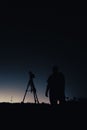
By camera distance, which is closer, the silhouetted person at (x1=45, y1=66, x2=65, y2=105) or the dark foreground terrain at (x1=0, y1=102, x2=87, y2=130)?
the dark foreground terrain at (x1=0, y1=102, x2=87, y2=130)

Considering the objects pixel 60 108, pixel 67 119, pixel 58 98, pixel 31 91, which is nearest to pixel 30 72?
pixel 31 91

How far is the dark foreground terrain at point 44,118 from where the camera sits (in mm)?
12038

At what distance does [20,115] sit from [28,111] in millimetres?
890

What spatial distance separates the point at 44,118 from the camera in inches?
512

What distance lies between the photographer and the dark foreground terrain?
12038 mm

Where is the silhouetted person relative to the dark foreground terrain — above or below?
above

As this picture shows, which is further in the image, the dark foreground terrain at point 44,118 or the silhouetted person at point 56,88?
the silhouetted person at point 56,88

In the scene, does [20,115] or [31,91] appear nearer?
[20,115]

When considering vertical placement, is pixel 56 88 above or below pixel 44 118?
above

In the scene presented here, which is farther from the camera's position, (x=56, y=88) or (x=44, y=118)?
(x=56, y=88)

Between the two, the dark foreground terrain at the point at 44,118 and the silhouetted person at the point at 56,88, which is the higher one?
the silhouetted person at the point at 56,88

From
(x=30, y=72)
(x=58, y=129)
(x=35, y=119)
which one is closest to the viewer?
(x=58, y=129)

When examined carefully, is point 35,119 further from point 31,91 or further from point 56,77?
point 31,91

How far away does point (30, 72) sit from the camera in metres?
24.2
